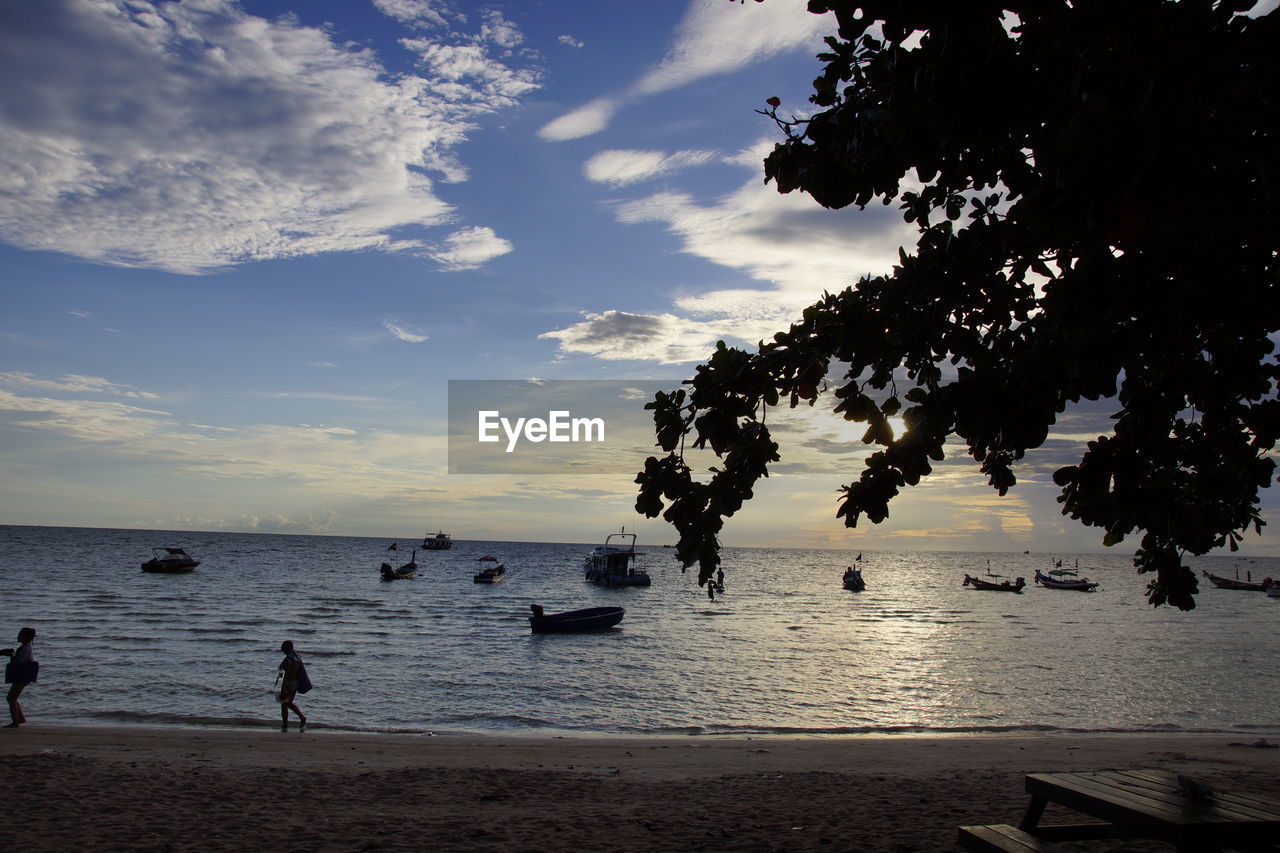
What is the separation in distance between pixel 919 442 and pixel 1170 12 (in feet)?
7.35

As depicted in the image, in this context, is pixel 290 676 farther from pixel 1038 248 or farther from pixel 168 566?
pixel 168 566

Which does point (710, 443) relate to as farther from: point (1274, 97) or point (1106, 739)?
point (1106, 739)

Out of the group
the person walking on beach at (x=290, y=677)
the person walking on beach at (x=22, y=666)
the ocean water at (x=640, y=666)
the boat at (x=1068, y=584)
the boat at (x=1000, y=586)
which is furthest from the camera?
the boat at (x=1068, y=584)

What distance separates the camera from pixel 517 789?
11828 mm

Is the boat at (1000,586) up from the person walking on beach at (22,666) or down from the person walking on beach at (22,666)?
down

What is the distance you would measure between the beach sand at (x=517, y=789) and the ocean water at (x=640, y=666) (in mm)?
4220

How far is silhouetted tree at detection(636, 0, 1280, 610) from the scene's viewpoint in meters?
3.03

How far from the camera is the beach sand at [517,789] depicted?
8991 mm

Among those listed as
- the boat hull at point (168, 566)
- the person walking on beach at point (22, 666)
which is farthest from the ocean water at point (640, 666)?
the boat hull at point (168, 566)

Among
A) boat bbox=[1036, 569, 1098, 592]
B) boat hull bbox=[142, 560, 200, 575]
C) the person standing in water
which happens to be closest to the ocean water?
the person standing in water

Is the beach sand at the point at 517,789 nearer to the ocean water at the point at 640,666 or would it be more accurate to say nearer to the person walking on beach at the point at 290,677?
the person walking on beach at the point at 290,677

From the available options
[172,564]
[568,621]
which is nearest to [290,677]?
[568,621]

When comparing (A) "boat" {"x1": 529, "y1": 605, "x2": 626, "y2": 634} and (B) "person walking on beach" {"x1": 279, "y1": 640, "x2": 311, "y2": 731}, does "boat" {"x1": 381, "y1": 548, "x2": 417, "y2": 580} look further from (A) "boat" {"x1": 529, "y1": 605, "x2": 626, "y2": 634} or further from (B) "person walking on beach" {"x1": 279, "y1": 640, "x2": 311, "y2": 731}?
(B) "person walking on beach" {"x1": 279, "y1": 640, "x2": 311, "y2": 731}

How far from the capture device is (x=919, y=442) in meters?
4.52
